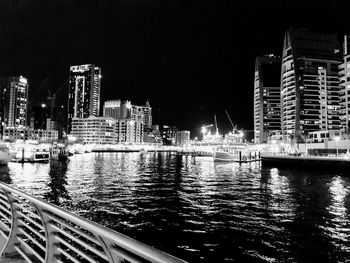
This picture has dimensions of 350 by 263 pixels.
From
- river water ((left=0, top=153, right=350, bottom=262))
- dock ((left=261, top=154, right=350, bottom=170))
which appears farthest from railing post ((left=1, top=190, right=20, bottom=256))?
dock ((left=261, top=154, right=350, bottom=170))

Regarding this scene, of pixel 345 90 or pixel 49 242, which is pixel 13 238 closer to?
pixel 49 242

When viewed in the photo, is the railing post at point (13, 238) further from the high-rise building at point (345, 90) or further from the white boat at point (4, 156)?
the high-rise building at point (345, 90)

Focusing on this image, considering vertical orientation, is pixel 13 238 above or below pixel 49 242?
below

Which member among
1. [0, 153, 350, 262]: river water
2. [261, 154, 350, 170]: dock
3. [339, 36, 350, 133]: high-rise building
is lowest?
[0, 153, 350, 262]: river water

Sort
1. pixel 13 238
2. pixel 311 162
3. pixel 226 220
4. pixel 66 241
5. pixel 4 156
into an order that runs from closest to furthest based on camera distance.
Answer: pixel 66 241, pixel 13 238, pixel 226 220, pixel 4 156, pixel 311 162

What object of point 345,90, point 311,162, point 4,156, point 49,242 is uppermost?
point 345,90

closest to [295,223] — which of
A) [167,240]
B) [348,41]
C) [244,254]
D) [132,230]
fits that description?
[244,254]

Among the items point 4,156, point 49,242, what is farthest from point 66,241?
point 4,156

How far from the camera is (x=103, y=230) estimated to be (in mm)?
3170

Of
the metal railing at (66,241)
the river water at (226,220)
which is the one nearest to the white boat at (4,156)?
the river water at (226,220)

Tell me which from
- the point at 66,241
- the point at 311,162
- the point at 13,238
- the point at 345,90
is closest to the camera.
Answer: the point at 66,241

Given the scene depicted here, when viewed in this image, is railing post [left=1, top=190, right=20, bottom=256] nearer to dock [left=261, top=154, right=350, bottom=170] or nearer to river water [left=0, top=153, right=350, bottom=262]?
A: river water [left=0, top=153, right=350, bottom=262]

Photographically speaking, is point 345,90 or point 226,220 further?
point 345,90

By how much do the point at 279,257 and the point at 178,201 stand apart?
14.6 metres
